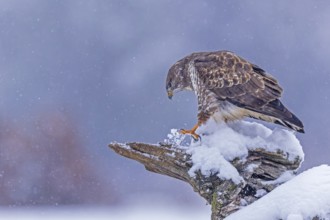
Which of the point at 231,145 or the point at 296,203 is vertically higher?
the point at 231,145

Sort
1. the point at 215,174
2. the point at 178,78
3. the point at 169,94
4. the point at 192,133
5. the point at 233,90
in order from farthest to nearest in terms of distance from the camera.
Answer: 1. the point at 169,94
2. the point at 178,78
3. the point at 233,90
4. the point at 192,133
5. the point at 215,174

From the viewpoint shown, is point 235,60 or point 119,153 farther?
point 235,60

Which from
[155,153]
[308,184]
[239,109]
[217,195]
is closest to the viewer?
[308,184]

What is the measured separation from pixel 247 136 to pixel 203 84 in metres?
1.22

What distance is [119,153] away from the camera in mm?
6609

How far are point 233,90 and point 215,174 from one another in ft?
4.99

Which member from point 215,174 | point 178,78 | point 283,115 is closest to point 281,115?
point 283,115

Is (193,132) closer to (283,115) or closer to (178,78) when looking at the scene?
(283,115)

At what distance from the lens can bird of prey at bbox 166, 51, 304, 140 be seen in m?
6.91

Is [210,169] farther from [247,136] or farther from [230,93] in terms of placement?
[230,93]

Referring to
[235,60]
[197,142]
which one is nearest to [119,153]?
[197,142]

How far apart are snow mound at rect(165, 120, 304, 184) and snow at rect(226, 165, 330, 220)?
72 cm

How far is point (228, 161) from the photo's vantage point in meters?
6.14

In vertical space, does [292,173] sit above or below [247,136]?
below
